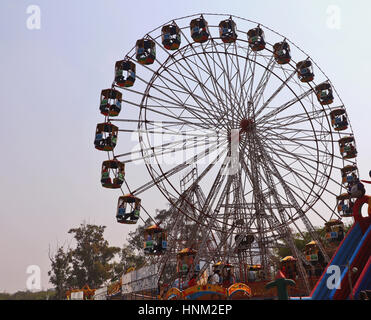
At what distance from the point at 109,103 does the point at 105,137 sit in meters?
2.38

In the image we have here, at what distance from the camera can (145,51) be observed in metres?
23.4

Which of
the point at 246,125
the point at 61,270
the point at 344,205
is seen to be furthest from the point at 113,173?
the point at 61,270

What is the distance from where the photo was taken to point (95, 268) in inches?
2060

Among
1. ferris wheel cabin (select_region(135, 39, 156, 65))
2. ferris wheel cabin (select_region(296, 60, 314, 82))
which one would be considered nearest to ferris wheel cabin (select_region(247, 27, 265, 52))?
ferris wheel cabin (select_region(296, 60, 314, 82))

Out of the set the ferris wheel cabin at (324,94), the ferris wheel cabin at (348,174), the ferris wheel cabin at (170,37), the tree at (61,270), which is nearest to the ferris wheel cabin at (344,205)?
the ferris wheel cabin at (348,174)

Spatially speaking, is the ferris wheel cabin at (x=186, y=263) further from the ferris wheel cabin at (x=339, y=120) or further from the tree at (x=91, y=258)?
the tree at (x=91, y=258)

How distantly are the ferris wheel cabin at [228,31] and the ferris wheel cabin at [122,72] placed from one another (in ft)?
20.5

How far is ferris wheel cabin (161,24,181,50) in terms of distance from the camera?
23625 mm

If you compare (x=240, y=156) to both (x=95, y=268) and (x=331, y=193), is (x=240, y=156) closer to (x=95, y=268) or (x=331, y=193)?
(x=331, y=193)

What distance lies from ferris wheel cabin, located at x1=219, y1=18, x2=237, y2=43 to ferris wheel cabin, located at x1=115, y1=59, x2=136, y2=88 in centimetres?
624

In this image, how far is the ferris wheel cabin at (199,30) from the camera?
78.3 ft
